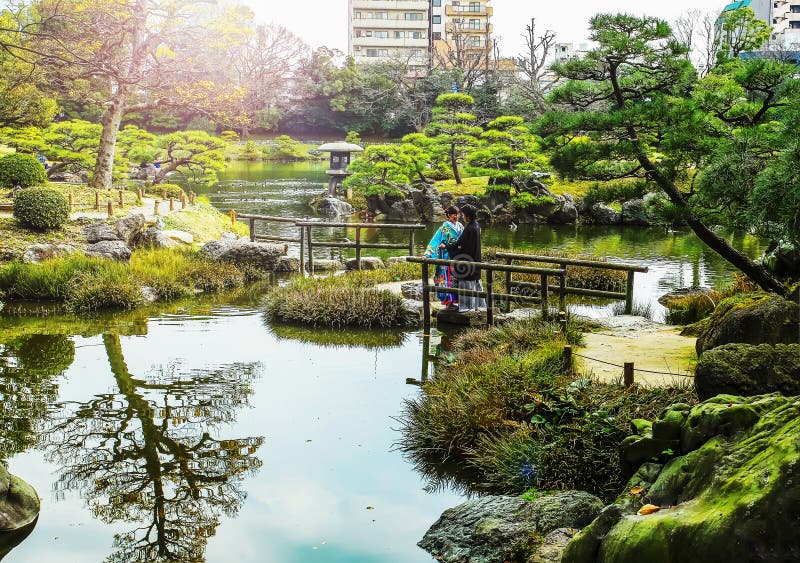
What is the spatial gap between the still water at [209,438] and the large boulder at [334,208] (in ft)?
60.5

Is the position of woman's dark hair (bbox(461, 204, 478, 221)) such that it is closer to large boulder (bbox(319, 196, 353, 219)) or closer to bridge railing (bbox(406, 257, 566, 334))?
bridge railing (bbox(406, 257, 566, 334))

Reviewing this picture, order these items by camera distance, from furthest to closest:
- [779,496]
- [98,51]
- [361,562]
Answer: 1. [98,51]
2. [361,562]
3. [779,496]

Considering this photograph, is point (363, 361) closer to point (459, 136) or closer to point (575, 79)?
point (575, 79)

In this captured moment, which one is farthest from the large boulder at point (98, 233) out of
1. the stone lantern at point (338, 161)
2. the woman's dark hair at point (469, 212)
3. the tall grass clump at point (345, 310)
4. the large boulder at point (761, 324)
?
the stone lantern at point (338, 161)

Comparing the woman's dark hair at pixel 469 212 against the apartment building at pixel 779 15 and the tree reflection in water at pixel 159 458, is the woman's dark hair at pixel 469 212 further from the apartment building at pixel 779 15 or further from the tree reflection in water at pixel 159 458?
the apartment building at pixel 779 15

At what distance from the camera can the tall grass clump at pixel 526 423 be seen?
20.9 feet

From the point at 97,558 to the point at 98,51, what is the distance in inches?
840

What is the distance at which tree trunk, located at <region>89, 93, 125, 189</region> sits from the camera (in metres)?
25.4

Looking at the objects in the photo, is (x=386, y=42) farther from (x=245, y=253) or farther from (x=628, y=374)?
(x=628, y=374)

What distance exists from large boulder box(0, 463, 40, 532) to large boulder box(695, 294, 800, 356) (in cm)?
595

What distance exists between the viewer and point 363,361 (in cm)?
1077

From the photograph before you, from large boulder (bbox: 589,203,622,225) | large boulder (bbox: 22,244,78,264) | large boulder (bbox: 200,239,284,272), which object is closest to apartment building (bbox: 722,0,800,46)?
large boulder (bbox: 589,203,622,225)

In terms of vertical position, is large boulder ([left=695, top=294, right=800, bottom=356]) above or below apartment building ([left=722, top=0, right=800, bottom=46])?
below

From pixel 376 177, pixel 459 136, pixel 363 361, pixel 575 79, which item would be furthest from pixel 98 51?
pixel 575 79
